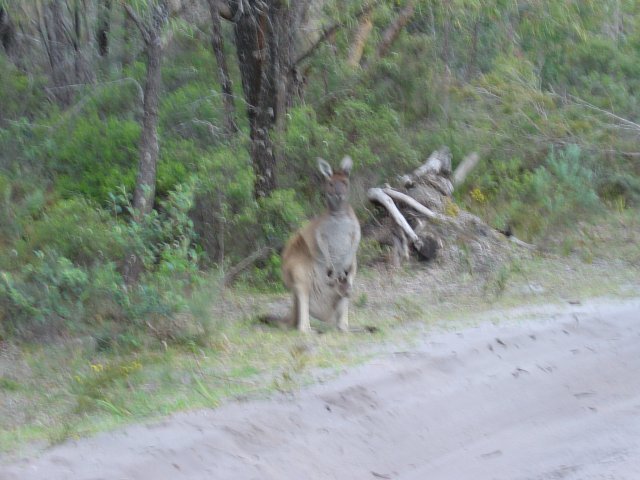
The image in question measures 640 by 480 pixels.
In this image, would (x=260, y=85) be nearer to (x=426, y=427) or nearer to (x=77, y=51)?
(x=77, y=51)

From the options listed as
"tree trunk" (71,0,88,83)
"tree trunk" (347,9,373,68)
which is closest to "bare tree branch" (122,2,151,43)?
"tree trunk" (347,9,373,68)

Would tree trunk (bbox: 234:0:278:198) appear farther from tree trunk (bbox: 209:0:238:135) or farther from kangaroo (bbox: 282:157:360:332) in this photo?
kangaroo (bbox: 282:157:360:332)

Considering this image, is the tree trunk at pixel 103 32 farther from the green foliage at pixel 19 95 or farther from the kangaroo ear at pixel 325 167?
the kangaroo ear at pixel 325 167

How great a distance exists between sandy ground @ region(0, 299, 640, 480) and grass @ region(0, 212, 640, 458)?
1.21 ft

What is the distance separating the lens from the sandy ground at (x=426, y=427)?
573 centimetres

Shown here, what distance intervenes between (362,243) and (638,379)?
5.90 meters

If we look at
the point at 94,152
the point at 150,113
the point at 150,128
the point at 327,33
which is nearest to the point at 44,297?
the point at 150,128

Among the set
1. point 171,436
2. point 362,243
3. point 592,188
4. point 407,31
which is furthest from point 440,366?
point 407,31

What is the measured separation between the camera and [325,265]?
10367 mm

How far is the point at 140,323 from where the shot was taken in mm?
9531

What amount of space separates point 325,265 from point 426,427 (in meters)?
3.96

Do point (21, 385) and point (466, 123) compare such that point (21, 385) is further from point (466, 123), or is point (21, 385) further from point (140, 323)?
point (466, 123)

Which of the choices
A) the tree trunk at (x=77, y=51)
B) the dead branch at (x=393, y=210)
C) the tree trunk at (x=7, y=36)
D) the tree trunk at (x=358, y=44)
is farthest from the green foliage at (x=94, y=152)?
the tree trunk at (x=7, y=36)

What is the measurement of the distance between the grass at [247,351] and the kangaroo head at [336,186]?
134 centimetres
